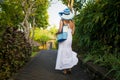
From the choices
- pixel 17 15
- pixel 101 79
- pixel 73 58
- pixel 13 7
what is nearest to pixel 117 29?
pixel 73 58

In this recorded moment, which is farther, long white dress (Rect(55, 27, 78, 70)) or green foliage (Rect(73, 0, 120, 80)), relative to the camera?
long white dress (Rect(55, 27, 78, 70))

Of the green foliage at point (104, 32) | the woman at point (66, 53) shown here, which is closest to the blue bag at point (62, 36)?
the woman at point (66, 53)

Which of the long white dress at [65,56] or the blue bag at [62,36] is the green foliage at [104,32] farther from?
the blue bag at [62,36]

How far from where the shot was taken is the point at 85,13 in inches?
498

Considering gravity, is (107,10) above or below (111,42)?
above

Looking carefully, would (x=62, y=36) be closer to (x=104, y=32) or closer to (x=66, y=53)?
(x=66, y=53)

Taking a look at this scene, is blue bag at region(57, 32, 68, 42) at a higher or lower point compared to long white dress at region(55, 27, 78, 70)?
higher

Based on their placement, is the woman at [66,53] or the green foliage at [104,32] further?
the woman at [66,53]

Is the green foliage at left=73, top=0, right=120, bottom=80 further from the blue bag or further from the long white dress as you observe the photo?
the blue bag

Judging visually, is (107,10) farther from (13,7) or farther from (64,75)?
(13,7)

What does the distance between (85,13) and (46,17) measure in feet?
174

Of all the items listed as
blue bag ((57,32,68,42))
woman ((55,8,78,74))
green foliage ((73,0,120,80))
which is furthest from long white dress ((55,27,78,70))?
green foliage ((73,0,120,80))

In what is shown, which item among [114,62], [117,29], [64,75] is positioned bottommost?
[64,75]

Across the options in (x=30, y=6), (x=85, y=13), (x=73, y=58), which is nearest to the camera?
(x=73, y=58)
